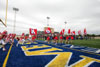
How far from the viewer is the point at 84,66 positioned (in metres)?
2.58

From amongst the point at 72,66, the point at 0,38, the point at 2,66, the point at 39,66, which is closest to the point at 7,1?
the point at 0,38

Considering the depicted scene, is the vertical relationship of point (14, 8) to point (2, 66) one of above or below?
above

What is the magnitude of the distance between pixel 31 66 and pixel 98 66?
2.69 metres

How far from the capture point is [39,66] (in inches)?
99.9

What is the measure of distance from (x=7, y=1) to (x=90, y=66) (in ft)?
37.4

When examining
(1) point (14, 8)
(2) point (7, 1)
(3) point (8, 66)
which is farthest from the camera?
(1) point (14, 8)

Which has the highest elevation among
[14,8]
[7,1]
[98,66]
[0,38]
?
[14,8]

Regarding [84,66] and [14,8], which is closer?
[84,66]

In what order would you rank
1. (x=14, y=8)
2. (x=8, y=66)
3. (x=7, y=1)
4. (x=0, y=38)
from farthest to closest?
1. (x=14, y=8)
2. (x=7, y=1)
3. (x=0, y=38)
4. (x=8, y=66)

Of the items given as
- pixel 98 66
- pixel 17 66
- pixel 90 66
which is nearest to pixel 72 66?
pixel 90 66

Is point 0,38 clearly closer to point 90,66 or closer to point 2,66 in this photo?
point 2,66

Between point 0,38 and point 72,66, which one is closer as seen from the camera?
point 72,66

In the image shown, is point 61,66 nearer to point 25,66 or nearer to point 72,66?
point 72,66

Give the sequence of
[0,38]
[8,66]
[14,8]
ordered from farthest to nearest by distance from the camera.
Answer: [14,8] → [0,38] → [8,66]
